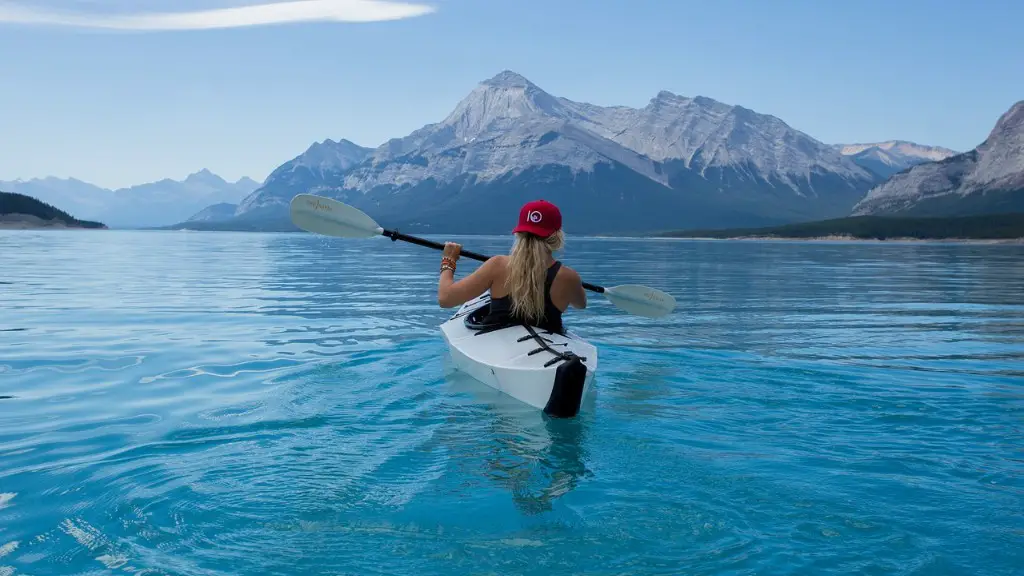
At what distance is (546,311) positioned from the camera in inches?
392

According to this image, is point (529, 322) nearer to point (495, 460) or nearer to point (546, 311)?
point (546, 311)

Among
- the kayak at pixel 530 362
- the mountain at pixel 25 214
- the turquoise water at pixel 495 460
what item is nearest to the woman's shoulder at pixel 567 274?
the kayak at pixel 530 362

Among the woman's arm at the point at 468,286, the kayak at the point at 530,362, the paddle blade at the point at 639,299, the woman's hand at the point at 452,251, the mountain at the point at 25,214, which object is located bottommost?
the kayak at the point at 530,362

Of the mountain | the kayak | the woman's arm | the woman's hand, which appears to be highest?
the mountain

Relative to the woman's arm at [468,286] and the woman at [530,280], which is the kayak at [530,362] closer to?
the woman at [530,280]

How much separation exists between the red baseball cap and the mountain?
201 meters

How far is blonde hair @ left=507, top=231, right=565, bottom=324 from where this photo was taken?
30.4 ft

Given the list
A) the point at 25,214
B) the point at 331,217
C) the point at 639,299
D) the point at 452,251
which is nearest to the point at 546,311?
the point at 452,251

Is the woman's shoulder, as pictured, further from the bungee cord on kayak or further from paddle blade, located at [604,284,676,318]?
paddle blade, located at [604,284,676,318]

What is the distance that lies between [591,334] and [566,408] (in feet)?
32.0

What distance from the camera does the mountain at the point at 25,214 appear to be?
7013 inches

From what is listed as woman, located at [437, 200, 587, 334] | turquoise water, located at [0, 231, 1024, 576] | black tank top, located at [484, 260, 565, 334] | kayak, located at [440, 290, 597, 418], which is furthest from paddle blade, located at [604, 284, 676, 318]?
woman, located at [437, 200, 587, 334]

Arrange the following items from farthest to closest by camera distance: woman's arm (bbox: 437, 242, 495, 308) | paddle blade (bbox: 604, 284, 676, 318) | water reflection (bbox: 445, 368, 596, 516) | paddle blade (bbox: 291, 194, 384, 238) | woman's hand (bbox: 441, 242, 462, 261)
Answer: paddle blade (bbox: 604, 284, 676, 318) → paddle blade (bbox: 291, 194, 384, 238) → woman's hand (bbox: 441, 242, 462, 261) → woman's arm (bbox: 437, 242, 495, 308) → water reflection (bbox: 445, 368, 596, 516)

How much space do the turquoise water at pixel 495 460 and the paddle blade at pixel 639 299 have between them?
0.95 metres
